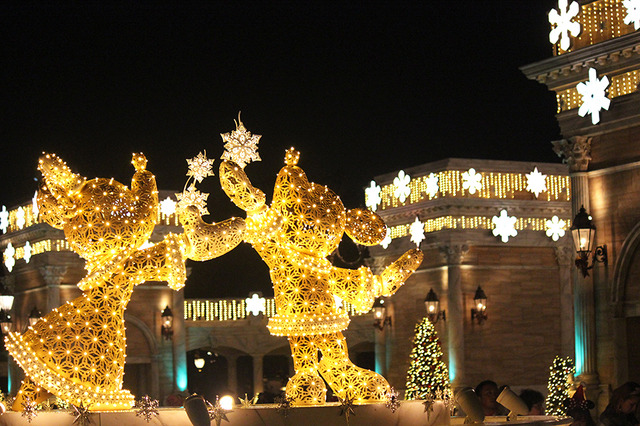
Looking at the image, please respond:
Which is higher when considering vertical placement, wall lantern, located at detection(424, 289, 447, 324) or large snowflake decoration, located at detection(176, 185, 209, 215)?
large snowflake decoration, located at detection(176, 185, 209, 215)

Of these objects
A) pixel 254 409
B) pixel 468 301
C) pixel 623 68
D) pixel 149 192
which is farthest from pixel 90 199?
pixel 468 301

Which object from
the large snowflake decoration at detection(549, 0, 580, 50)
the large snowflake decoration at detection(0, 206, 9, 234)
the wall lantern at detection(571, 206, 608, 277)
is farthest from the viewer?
the large snowflake decoration at detection(0, 206, 9, 234)

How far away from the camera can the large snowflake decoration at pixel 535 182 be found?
2722cm

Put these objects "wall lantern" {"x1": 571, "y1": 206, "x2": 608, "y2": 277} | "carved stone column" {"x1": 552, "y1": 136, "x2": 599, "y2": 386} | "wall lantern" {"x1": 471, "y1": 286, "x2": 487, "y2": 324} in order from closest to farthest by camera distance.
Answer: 1. "wall lantern" {"x1": 571, "y1": 206, "x2": 608, "y2": 277}
2. "carved stone column" {"x1": 552, "y1": 136, "x2": 599, "y2": 386}
3. "wall lantern" {"x1": 471, "y1": 286, "x2": 487, "y2": 324}

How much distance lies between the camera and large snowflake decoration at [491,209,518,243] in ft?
88.2

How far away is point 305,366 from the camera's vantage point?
12.6 metres

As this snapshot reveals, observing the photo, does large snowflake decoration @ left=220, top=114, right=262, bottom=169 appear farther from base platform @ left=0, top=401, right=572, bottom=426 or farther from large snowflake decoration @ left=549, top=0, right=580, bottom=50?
large snowflake decoration @ left=549, top=0, right=580, bottom=50

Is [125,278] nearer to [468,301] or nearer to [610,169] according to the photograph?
[610,169]

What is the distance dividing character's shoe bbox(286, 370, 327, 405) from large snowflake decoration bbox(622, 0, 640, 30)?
315 inches

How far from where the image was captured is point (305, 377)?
12.5 metres

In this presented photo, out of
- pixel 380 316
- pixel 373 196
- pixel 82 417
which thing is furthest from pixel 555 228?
pixel 82 417

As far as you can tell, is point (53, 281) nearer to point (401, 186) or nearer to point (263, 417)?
point (401, 186)

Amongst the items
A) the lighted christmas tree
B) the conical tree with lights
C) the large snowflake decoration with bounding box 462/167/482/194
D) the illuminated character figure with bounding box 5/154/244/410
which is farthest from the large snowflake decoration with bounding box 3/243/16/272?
the illuminated character figure with bounding box 5/154/244/410

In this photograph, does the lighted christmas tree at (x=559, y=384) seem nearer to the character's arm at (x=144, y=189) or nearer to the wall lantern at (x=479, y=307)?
the wall lantern at (x=479, y=307)
